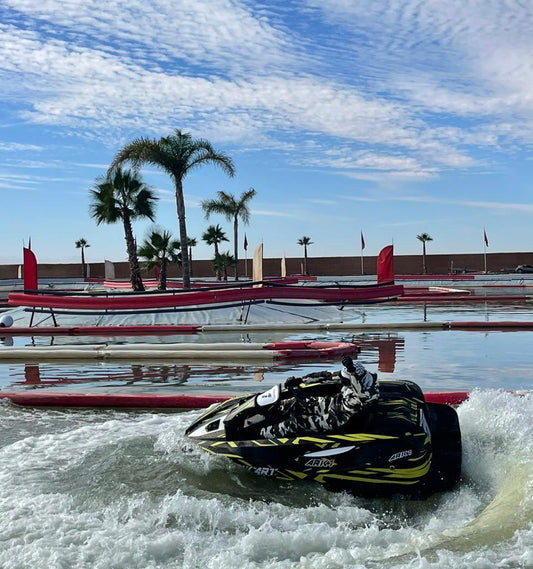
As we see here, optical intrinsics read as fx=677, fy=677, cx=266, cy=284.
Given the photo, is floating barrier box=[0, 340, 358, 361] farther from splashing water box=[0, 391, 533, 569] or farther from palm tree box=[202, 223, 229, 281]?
palm tree box=[202, 223, 229, 281]

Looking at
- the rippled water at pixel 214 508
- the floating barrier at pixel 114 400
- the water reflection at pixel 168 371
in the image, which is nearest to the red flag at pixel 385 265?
the water reflection at pixel 168 371

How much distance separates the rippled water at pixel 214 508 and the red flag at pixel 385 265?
47.8ft

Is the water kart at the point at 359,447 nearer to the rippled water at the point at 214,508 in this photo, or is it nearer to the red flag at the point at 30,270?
the rippled water at the point at 214,508

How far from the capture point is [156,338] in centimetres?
1736

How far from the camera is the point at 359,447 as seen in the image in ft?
18.7

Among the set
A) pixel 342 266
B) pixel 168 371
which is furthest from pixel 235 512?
pixel 342 266

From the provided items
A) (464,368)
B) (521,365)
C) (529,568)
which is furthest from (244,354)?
(529,568)

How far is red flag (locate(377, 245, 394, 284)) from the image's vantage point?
73.0 feet

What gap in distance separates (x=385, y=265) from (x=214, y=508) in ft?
58.1

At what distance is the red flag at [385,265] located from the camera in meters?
22.3

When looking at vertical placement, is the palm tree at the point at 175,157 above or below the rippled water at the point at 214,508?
above

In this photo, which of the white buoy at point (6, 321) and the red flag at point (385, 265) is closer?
the white buoy at point (6, 321)

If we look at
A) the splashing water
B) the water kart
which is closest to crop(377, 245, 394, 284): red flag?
the splashing water

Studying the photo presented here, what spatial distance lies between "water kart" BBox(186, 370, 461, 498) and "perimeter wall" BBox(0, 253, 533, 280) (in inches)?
1920
